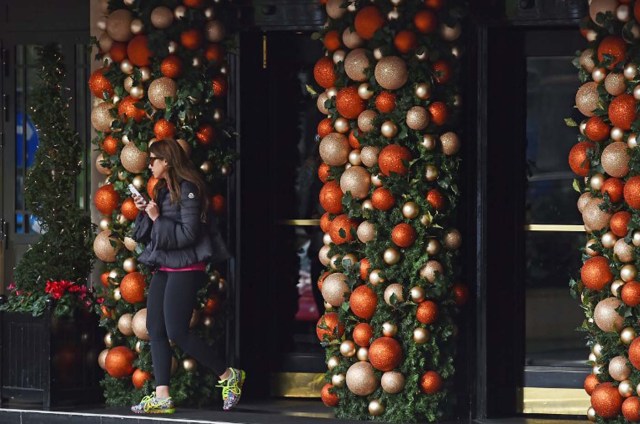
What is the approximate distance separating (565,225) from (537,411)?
1253 mm

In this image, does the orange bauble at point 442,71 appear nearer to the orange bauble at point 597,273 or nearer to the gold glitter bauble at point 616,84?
the gold glitter bauble at point 616,84

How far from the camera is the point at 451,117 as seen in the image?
10.6m

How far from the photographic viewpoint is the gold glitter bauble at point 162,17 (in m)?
11.0

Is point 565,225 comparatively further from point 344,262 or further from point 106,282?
point 106,282

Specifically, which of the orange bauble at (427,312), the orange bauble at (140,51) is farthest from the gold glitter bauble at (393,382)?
the orange bauble at (140,51)

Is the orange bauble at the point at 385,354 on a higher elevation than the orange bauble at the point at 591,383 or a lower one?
higher

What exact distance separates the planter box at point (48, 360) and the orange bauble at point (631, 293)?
149 inches

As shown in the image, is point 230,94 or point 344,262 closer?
point 344,262

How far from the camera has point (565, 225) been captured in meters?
10.9

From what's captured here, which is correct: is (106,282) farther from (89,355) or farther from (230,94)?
(230,94)

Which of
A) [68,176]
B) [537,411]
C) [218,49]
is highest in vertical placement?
[218,49]

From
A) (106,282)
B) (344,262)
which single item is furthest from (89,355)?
(344,262)

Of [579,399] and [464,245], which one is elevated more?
[464,245]

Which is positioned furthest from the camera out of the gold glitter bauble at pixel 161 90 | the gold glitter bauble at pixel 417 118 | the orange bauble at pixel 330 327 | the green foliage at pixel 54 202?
the green foliage at pixel 54 202
